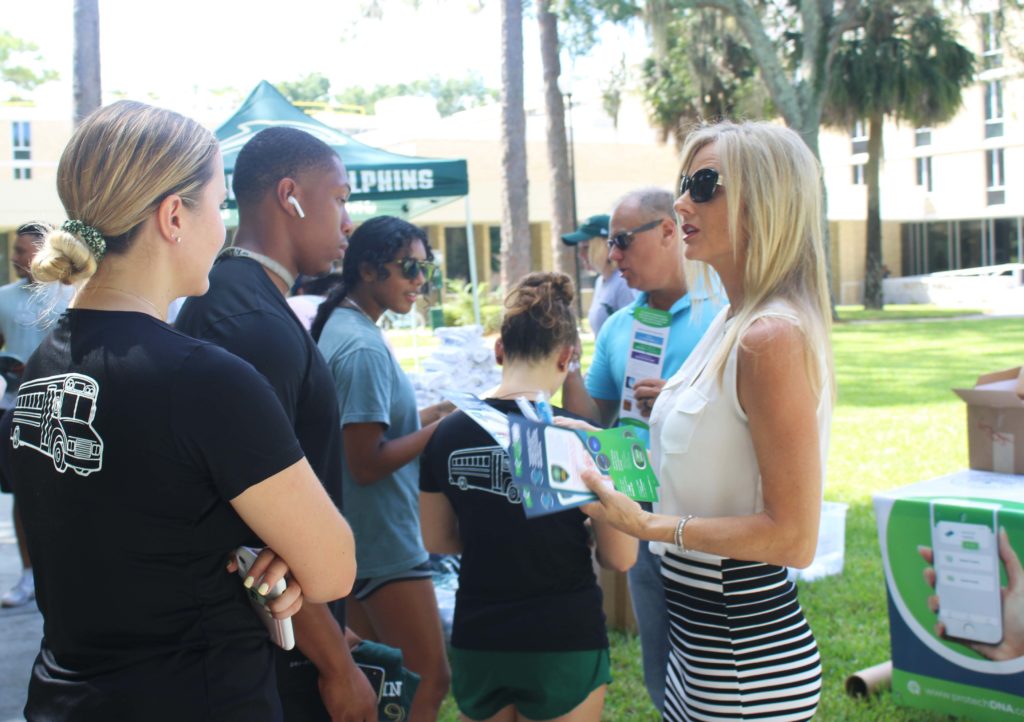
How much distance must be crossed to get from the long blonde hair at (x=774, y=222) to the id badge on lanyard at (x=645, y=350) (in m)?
1.34

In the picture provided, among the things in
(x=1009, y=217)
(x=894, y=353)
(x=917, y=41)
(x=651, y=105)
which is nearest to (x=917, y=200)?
(x=1009, y=217)

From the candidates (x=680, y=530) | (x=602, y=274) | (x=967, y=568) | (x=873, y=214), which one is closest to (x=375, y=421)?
(x=680, y=530)

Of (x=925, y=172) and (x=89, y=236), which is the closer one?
(x=89, y=236)

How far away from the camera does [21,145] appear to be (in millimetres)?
29094

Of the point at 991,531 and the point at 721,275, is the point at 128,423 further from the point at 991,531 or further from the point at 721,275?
the point at 991,531

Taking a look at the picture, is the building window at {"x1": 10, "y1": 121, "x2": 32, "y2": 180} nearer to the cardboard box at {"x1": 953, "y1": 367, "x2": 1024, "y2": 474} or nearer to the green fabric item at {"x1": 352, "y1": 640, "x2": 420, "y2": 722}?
the cardboard box at {"x1": 953, "y1": 367, "x2": 1024, "y2": 474}

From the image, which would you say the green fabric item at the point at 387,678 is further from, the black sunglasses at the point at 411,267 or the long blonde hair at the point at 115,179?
the black sunglasses at the point at 411,267

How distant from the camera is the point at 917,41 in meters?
28.3

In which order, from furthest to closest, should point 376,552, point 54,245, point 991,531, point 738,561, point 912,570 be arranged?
point 912,570
point 991,531
point 376,552
point 738,561
point 54,245

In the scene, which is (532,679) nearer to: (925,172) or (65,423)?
(65,423)

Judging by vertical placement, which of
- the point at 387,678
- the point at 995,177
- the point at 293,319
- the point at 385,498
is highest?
the point at 995,177

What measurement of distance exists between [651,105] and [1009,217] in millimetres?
19969

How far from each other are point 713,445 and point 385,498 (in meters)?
1.35

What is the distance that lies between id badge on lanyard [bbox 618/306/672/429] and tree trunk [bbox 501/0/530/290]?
14.6 metres
